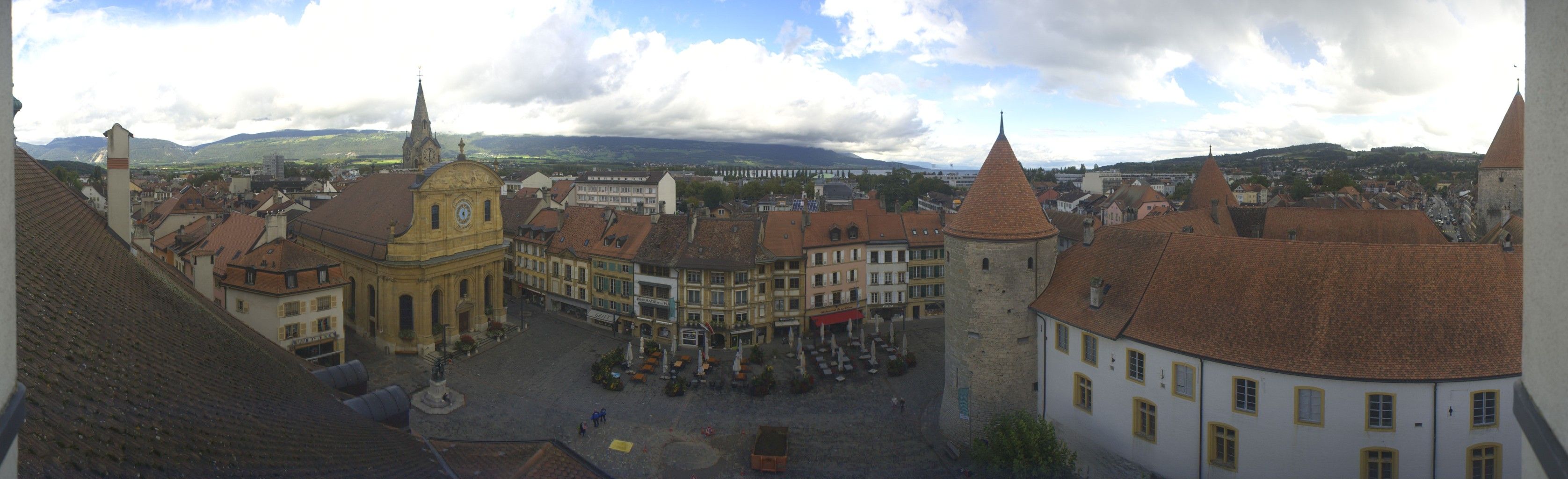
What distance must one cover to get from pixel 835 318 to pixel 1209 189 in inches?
1203

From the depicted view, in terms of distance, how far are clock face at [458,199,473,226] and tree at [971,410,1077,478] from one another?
107 feet

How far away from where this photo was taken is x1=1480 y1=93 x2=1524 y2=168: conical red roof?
147 ft

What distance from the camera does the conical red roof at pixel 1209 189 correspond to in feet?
179

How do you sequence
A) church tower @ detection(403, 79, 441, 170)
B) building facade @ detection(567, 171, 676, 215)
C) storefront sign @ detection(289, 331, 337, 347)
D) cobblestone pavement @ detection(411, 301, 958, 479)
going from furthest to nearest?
building facade @ detection(567, 171, 676, 215), church tower @ detection(403, 79, 441, 170), storefront sign @ detection(289, 331, 337, 347), cobblestone pavement @ detection(411, 301, 958, 479)

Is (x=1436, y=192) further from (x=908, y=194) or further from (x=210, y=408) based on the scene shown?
(x=210, y=408)

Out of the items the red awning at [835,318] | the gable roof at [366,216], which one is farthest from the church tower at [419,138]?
the red awning at [835,318]

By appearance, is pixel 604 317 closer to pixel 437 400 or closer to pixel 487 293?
pixel 487 293

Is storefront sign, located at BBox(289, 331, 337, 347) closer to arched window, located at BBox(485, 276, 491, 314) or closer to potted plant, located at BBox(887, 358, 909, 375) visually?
arched window, located at BBox(485, 276, 491, 314)

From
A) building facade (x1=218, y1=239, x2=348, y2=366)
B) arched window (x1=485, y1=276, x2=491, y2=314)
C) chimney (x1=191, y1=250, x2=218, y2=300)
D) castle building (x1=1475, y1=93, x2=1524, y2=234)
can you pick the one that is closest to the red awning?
Answer: arched window (x1=485, y1=276, x2=491, y2=314)

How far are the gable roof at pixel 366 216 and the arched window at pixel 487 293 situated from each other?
246 inches

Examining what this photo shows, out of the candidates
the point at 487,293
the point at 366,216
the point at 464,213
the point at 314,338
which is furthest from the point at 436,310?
the point at 366,216

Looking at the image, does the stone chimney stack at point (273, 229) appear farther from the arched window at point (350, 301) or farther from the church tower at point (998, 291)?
the church tower at point (998, 291)

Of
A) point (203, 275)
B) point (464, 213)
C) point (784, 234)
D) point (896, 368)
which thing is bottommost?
point (896, 368)

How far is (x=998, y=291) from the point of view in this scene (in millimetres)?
27609
